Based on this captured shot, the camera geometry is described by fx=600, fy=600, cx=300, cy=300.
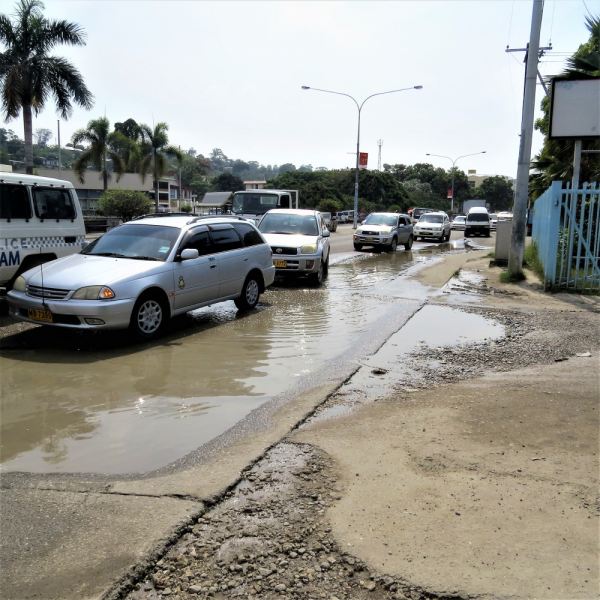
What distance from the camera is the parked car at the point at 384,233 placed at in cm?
2356

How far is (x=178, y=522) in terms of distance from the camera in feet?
11.2

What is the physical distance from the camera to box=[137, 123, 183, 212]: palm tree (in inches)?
2071

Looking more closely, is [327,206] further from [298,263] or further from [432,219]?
[298,263]

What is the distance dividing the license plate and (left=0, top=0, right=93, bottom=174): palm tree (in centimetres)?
2669

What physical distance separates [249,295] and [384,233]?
46.8ft

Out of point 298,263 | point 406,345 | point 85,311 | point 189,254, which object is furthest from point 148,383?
point 298,263

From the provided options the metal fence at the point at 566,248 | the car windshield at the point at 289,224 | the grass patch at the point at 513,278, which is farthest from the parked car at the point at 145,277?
the grass patch at the point at 513,278

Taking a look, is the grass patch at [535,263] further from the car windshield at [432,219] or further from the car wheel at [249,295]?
the car windshield at [432,219]

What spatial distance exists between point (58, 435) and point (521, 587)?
3.54 m

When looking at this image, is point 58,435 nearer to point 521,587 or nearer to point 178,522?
point 178,522

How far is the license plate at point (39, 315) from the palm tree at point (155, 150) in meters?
47.4

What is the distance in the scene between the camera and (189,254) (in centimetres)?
830

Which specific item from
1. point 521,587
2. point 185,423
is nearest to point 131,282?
point 185,423

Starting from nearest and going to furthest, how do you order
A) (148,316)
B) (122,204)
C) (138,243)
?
(148,316)
(138,243)
(122,204)
